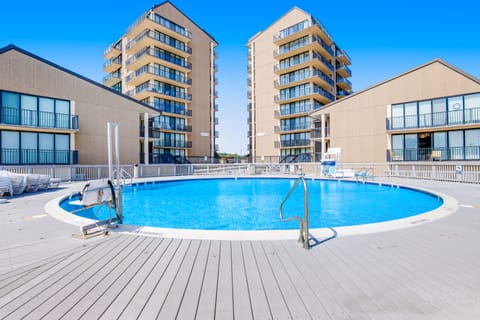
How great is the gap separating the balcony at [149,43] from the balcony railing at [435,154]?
27.2 metres

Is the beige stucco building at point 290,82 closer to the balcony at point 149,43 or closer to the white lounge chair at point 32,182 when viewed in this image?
the balcony at point 149,43

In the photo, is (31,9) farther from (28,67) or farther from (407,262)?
(407,262)

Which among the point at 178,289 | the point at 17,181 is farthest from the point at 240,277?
the point at 17,181

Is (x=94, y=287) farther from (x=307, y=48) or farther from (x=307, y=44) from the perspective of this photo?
(x=307, y=48)

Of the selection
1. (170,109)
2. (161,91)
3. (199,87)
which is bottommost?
(170,109)

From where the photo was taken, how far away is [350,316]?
2.01 m

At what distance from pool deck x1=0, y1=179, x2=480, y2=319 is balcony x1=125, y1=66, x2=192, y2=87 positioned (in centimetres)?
2766

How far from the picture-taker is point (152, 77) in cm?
2847

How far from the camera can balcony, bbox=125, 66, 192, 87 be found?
2819 centimetres

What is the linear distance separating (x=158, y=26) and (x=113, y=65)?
10753mm

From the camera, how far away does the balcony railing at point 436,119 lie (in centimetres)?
1580

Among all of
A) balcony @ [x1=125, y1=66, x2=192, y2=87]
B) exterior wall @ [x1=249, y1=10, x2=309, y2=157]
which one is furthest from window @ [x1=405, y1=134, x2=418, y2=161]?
balcony @ [x1=125, y1=66, x2=192, y2=87]

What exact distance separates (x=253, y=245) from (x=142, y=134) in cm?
2103

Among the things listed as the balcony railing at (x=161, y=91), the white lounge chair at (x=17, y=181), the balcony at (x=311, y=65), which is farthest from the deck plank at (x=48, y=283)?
the balcony at (x=311, y=65)
